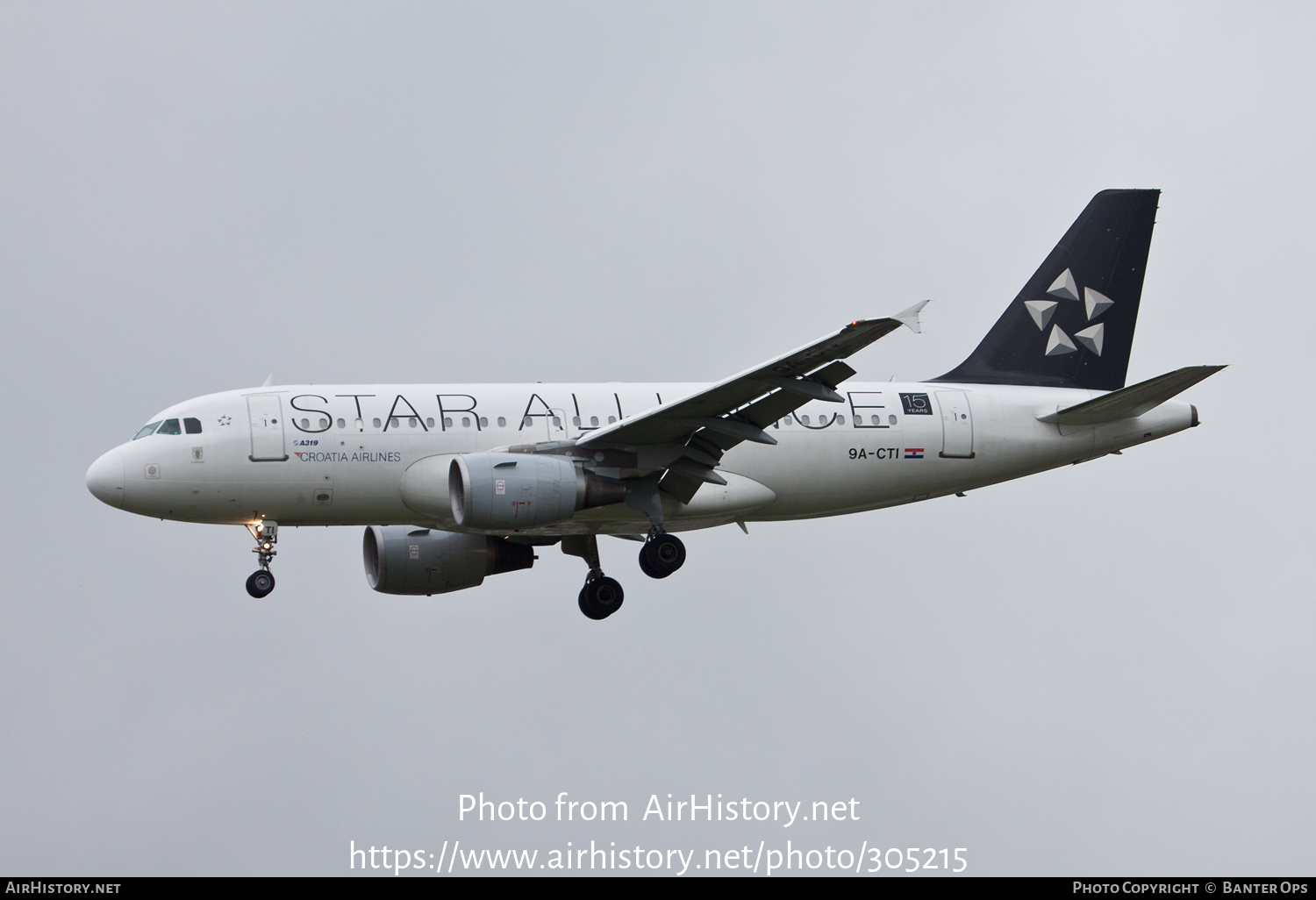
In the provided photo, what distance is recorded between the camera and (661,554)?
31.1 metres

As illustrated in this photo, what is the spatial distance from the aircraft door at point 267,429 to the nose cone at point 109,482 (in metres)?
2.50

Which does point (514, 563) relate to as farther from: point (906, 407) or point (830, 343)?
point (830, 343)

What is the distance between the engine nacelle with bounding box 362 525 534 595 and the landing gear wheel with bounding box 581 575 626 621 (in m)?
2.21

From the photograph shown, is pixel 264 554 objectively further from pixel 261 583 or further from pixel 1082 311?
pixel 1082 311

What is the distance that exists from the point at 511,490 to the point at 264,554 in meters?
5.51

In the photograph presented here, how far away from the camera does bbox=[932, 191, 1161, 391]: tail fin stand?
3459 cm

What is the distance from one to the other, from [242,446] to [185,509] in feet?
5.19

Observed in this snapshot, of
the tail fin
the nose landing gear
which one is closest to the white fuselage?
the nose landing gear

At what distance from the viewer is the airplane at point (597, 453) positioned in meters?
29.5

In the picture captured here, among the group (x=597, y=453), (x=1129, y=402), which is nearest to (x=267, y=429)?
(x=597, y=453)

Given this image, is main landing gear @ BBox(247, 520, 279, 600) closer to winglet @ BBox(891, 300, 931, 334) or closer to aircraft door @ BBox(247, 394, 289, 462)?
aircraft door @ BBox(247, 394, 289, 462)

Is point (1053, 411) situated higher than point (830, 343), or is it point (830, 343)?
point (1053, 411)

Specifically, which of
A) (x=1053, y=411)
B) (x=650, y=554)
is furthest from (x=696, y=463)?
(x=1053, y=411)

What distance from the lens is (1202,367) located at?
28609 millimetres
